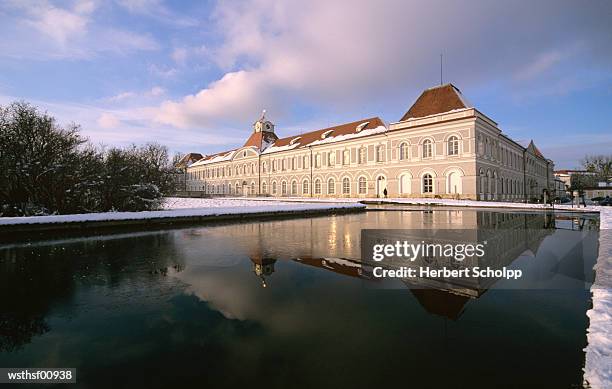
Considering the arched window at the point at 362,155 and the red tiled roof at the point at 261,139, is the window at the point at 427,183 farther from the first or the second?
the red tiled roof at the point at 261,139

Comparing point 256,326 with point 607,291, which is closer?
point 256,326

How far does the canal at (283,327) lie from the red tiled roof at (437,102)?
103 ft

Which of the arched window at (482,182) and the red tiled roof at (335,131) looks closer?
the arched window at (482,182)

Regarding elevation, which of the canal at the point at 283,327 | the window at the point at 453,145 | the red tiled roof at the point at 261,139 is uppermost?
the red tiled roof at the point at 261,139

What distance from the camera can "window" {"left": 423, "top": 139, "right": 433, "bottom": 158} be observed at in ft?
113

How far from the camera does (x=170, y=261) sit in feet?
22.6

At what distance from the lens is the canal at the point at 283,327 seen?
8.55 ft

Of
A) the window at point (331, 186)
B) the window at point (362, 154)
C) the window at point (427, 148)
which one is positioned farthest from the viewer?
→ the window at point (331, 186)

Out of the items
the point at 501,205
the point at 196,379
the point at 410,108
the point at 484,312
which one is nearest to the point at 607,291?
the point at 484,312

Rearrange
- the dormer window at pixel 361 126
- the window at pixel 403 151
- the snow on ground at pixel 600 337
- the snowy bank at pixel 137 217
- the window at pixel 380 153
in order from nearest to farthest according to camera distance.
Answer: the snow on ground at pixel 600 337
the snowy bank at pixel 137 217
the window at pixel 403 151
the window at pixel 380 153
the dormer window at pixel 361 126

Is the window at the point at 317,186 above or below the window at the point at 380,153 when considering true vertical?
below

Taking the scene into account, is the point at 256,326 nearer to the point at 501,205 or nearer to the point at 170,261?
the point at 170,261

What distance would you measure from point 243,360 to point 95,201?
17.8m

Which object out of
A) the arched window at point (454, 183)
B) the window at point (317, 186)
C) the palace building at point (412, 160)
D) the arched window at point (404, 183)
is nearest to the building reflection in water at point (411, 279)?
the palace building at point (412, 160)
